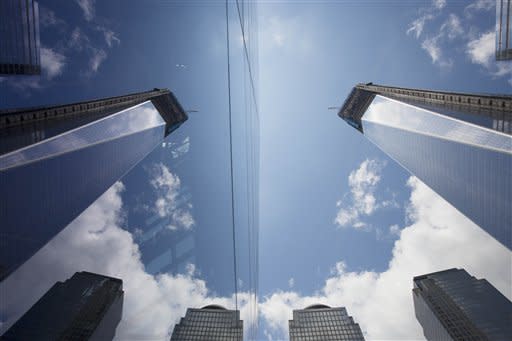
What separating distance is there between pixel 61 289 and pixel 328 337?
19373 cm

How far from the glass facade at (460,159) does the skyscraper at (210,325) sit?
34.2m

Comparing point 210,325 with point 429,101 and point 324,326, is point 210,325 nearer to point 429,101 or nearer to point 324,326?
point 429,101

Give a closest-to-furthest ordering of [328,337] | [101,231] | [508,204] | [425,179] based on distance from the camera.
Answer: [101,231]
[508,204]
[425,179]
[328,337]

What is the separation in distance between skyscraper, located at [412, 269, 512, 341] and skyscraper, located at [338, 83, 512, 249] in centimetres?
7534

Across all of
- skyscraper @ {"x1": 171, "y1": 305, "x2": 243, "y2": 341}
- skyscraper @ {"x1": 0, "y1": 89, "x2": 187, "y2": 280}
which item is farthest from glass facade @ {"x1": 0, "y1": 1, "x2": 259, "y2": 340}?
skyscraper @ {"x1": 171, "y1": 305, "x2": 243, "y2": 341}

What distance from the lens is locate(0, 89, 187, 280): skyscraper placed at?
17.4 ft

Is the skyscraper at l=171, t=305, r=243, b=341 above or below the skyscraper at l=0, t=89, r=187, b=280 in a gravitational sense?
below

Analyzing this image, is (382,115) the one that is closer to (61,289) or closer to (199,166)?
(199,166)

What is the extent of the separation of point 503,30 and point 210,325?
183ft

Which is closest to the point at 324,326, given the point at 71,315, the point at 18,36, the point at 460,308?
the point at 460,308

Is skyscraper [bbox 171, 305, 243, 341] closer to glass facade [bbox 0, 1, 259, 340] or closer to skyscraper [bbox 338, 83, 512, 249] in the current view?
glass facade [bbox 0, 1, 259, 340]

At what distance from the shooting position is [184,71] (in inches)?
571

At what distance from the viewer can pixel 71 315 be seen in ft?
23.4

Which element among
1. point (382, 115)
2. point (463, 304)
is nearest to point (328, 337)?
point (463, 304)
